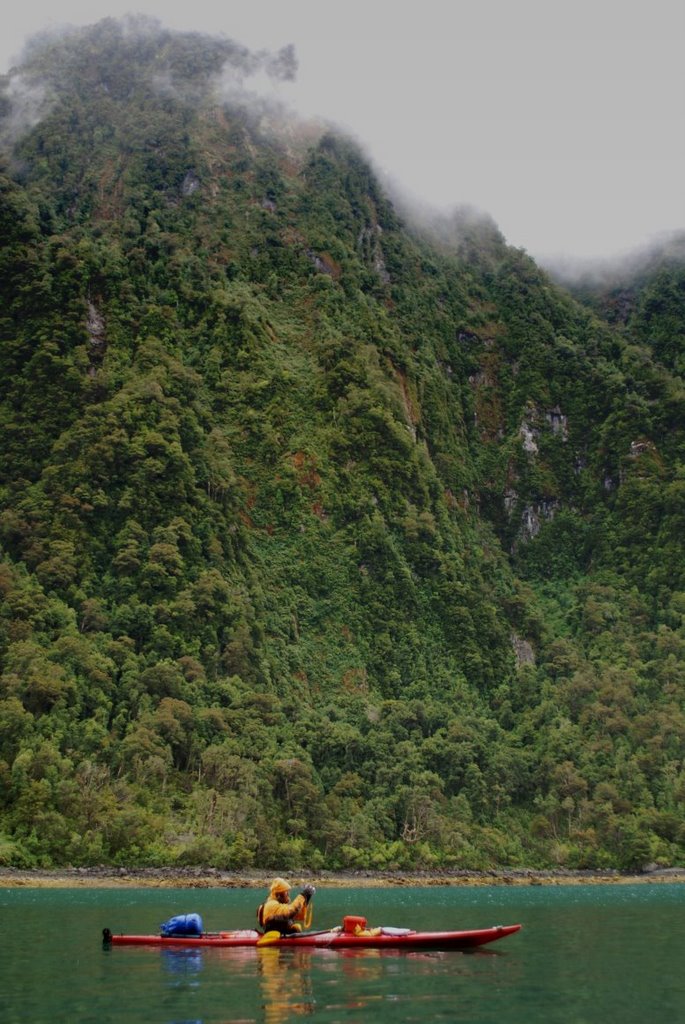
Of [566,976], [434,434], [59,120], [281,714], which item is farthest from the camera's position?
[59,120]

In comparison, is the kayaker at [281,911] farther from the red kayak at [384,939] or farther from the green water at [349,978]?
the green water at [349,978]

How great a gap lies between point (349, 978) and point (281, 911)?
18.2 feet

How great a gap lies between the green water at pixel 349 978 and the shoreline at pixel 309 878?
32301 millimetres

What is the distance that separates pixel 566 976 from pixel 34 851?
6446 cm

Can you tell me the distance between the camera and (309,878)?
310 ft

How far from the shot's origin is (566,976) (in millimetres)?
28156

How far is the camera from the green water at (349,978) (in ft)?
73.6

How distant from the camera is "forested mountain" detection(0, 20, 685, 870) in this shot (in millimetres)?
102250

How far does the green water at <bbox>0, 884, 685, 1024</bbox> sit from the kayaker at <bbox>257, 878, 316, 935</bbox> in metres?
0.67

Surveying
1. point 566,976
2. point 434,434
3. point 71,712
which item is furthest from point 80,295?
point 566,976

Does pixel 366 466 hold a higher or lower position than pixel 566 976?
higher

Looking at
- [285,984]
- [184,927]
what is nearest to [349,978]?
[285,984]

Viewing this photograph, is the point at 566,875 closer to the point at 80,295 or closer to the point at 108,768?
the point at 108,768

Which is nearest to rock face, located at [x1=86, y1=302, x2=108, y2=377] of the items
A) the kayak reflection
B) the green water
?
the green water
